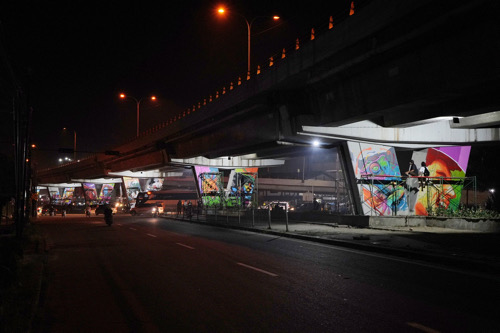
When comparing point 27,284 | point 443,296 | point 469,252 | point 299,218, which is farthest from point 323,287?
point 299,218

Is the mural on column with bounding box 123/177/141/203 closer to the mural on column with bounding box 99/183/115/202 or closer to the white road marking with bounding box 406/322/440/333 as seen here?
the mural on column with bounding box 99/183/115/202

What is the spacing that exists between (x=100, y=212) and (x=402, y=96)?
5110 cm

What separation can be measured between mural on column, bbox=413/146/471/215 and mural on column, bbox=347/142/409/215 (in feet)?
4.23

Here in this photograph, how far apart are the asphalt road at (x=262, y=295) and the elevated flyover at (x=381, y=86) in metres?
6.44

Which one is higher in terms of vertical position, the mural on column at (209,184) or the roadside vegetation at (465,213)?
the mural on column at (209,184)

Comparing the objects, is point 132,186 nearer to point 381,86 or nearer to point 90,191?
point 90,191

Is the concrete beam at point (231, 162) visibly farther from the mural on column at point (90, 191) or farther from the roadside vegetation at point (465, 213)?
the mural on column at point (90, 191)

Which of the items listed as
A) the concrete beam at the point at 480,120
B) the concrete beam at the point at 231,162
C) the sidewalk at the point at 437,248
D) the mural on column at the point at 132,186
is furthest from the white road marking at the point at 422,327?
the mural on column at the point at 132,186

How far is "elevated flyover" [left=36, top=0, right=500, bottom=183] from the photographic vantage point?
14.0m

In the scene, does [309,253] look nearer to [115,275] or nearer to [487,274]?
[487,274]

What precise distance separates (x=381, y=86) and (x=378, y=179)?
1012cm

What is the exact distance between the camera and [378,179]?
2731cm

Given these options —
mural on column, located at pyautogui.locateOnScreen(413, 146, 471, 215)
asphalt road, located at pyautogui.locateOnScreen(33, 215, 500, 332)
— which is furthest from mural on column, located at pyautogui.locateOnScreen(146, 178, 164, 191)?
asphalt road, located at pyautogui.locateOnScreen(33, 215, 500, 332)

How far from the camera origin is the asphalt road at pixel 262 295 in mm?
6520
